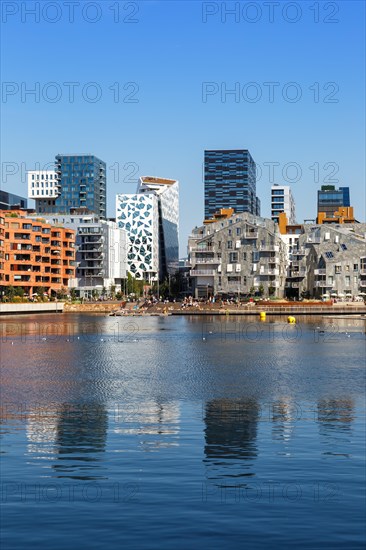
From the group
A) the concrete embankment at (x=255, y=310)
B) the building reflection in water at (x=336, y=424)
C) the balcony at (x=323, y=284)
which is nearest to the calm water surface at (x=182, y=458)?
the building reflection in water at (x=336, y=424)

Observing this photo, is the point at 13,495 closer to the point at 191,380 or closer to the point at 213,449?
the point at 213,449

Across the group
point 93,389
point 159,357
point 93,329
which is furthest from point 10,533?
point 93,329

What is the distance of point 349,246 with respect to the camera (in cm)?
19975

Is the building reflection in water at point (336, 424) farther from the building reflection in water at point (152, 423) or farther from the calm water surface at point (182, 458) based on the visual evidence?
the building reflection in water at point (152, 423)

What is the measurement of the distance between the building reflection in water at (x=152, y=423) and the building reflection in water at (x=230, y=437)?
157 centimetres

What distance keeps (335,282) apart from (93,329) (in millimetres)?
86409

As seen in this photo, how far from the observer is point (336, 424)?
37.1m

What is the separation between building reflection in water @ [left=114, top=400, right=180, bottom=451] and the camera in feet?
109

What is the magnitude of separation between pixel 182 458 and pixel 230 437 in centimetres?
463

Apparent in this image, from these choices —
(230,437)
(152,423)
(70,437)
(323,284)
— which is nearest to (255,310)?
(323,284)

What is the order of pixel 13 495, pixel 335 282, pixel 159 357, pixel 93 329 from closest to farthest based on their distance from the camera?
pixel 13 495, pixel 159 357, pixel 93 329, pixel 335 282

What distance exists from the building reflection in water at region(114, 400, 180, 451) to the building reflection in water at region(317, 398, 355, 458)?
6.30 m

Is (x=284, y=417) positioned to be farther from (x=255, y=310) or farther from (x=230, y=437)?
(x=255, y=310)

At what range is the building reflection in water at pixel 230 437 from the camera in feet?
93.7
